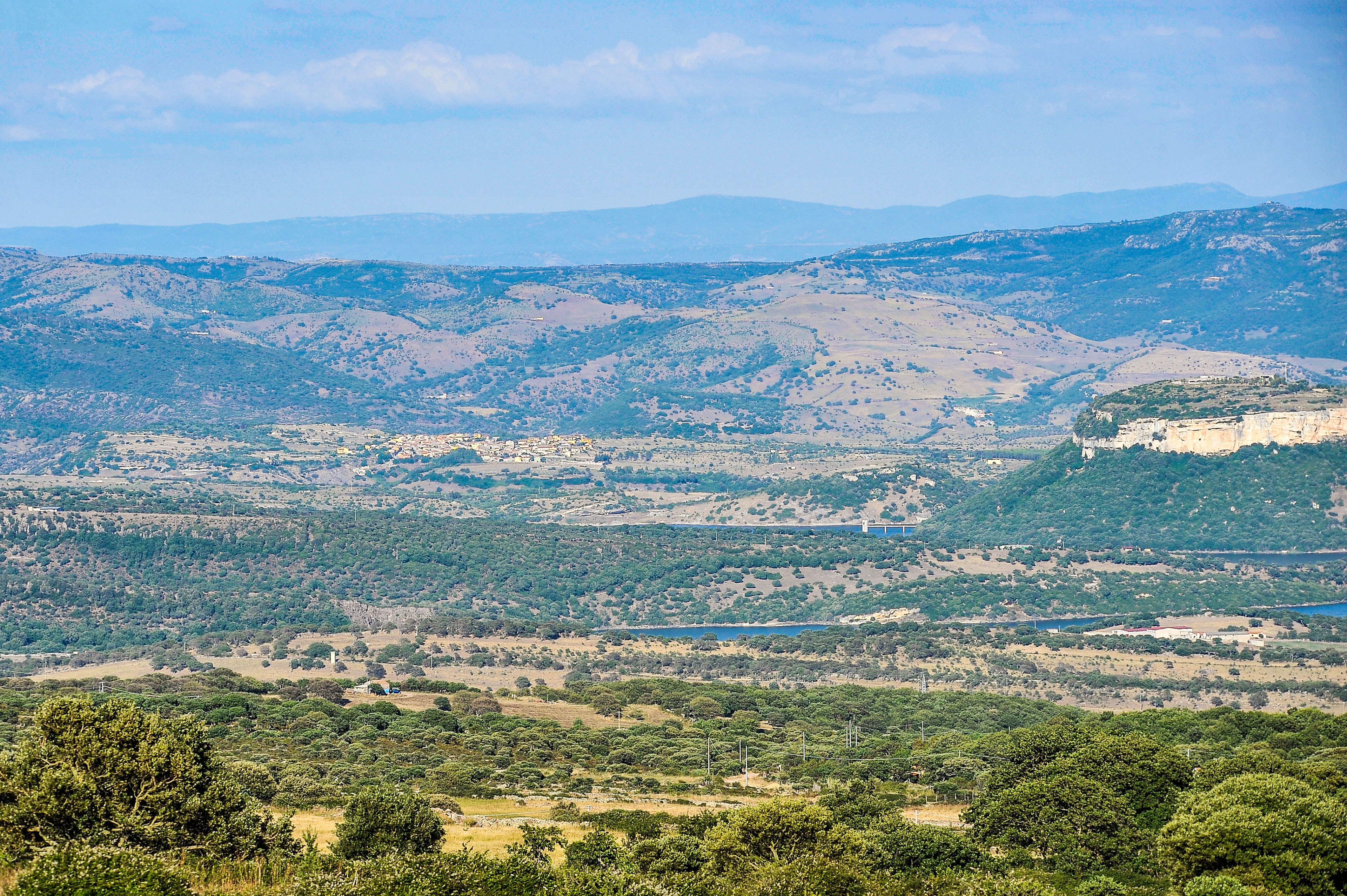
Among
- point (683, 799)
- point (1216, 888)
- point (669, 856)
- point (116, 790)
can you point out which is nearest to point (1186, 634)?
point (683, 799)

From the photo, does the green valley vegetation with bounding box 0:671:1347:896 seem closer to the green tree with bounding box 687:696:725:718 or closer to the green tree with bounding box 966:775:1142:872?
the green tree with bounding box 966:775:1142:872

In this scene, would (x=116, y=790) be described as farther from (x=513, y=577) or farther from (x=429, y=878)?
(x=513, y=577)

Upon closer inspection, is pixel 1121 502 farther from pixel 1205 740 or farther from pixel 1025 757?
pixel 1025 757

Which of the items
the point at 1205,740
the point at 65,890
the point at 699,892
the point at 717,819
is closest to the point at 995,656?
the point at 1205,740

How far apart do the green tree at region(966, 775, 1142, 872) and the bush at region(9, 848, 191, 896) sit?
2514 centimetres

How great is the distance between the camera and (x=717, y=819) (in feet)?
149

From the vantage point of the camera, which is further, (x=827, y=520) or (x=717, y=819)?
(x=827, y=520)

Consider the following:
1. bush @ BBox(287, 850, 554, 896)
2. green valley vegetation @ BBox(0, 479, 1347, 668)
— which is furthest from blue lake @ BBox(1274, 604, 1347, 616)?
bush @ BBox(287, 850, 554, 896)

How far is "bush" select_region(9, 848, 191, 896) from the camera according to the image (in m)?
28.5

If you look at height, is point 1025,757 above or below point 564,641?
above

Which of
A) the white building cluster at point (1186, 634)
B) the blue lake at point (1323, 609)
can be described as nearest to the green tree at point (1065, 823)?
the white building cluster at point (1186, 634)

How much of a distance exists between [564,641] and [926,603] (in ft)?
122

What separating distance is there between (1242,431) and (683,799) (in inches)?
5357

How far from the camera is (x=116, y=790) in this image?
3494cm
